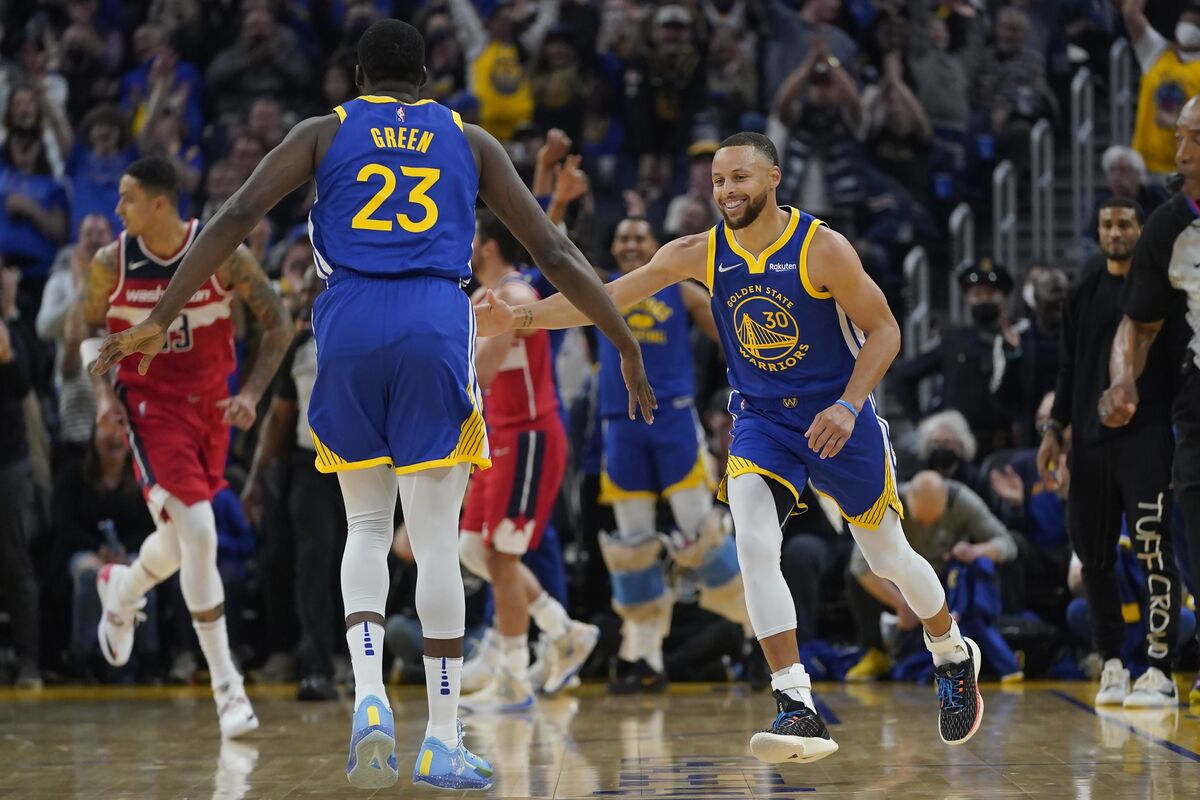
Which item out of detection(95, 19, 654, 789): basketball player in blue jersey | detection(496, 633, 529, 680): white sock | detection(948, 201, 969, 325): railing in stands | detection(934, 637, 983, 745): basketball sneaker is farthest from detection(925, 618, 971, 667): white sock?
detection(948, 201, 969, 325): railing in stands

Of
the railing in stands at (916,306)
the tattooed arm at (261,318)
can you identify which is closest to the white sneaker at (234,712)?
the tattooed arm at (261,318)

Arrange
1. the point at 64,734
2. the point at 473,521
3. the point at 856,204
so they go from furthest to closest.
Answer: the point at 856,204 → the point at 473,521 → the point at 64,734

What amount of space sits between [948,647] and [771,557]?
3.02 feet

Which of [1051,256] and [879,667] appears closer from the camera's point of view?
[879,667]

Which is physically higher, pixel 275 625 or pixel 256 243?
pixel 256 243

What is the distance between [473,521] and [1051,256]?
5.75 meters

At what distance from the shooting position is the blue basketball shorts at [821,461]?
5348mm

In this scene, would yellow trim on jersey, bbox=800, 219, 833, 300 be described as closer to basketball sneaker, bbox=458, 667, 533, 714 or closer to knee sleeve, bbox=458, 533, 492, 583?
knee sleeve, bbox=458, 533, 492, 583

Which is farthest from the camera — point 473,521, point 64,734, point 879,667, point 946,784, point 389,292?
point 879,667

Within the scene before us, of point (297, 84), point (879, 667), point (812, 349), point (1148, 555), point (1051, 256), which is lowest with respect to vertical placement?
point (879, 667)

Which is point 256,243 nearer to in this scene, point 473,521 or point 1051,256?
point 473,521

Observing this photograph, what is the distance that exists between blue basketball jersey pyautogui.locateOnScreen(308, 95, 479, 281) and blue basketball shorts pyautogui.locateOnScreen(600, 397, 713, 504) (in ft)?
12.2

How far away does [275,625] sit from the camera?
9.44 meters

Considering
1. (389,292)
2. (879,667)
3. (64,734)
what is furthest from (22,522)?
(389,292)
